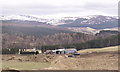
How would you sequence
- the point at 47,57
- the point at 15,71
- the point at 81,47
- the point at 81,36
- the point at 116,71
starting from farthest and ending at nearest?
1. the point at 81,36
2. the point at 81,47
3. the point at 47,57
4. the point at 15,71
5. the point at 116,71

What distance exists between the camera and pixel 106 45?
7538 centimetres

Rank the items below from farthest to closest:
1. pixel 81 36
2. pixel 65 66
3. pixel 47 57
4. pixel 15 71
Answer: pixel 81 36 → pixel 47 57 → pixel 65 66 → pixel 15 71

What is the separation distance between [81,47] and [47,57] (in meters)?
25.5

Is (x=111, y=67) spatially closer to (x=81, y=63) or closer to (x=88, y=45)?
(x=81, y=63)

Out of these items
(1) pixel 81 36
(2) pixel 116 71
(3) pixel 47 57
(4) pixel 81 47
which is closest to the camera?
(2) pixel 116 71

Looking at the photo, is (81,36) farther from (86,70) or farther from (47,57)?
(86,70)

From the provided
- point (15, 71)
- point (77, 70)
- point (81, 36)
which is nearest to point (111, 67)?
point (77, 70)

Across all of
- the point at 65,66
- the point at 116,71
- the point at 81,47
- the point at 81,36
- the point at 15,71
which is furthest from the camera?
the point at 81,36

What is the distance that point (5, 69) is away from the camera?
34125 mm

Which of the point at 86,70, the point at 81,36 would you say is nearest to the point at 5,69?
the point at 86,70

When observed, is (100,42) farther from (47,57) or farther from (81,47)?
(47,57)

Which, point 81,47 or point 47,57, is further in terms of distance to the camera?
point 81,47

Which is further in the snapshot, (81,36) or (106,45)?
(81,36)

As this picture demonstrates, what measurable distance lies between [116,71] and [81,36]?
74138mm
